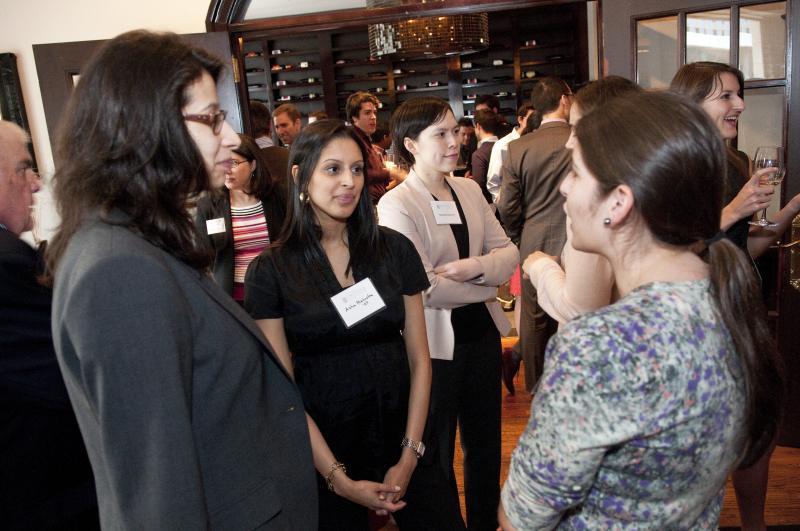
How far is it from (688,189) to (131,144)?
82 cm

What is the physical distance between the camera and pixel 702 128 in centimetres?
83

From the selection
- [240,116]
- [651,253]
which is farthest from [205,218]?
[651,253]

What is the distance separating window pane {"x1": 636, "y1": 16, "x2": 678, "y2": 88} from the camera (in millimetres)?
2869

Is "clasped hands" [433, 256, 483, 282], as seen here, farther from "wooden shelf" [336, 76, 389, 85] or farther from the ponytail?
"wooden shelf" [336, 76, 389, 85]

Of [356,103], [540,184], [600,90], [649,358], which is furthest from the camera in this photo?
[356,103]

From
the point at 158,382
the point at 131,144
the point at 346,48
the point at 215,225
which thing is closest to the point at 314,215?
the point at 131,144

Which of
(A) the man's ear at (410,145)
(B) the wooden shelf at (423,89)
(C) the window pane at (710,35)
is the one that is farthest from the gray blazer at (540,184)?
(B) the wooden shelf at (423,89)

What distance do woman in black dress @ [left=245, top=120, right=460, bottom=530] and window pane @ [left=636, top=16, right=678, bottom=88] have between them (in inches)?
76.7

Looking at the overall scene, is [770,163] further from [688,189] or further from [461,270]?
[688,189]

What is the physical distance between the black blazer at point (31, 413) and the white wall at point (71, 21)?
8.10 feet

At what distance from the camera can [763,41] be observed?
2723 mm

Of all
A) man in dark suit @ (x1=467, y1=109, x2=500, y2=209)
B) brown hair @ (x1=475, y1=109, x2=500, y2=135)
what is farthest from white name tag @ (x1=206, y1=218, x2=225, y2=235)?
brown hair @ (x1=475, y1=109, x2=500, y2=135)

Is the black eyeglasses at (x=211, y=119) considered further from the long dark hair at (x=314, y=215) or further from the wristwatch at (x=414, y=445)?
the wristwatch at (x=414, y=445)

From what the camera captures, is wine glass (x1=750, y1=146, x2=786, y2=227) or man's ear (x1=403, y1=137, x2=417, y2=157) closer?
wine glass (x1=750, y1=146, x2=786, y2=227)
